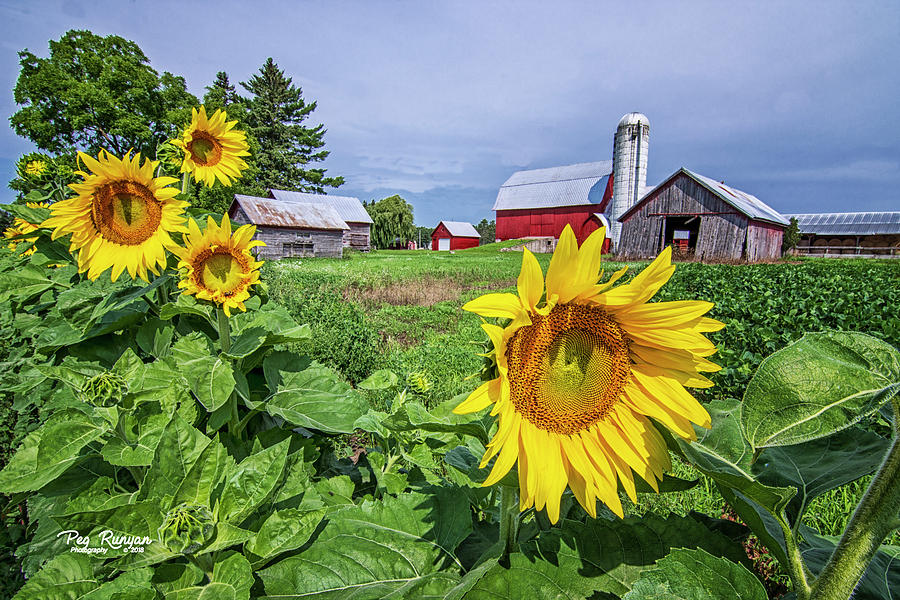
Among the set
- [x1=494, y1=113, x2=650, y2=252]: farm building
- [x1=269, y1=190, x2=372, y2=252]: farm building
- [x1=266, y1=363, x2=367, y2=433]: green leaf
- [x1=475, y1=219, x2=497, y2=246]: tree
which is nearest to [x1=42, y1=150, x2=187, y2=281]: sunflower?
[x1=266, y1=363, x2=367, y2=433]: green leaf

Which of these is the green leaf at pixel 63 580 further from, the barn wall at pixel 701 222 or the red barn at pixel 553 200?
the red barn at pixel 553 200

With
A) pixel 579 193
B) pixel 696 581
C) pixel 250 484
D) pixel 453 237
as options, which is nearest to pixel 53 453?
pixel 250 484

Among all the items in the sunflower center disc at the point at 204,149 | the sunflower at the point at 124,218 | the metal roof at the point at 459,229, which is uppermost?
the metal roof at the point at 459,229

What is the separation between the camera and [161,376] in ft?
4.91

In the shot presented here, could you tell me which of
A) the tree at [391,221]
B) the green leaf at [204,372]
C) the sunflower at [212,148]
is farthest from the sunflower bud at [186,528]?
the tree at [391,221]

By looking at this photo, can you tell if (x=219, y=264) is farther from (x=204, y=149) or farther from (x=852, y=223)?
(x=852, y=223)

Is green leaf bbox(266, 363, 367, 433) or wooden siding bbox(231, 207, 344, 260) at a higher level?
wooden siding bbox(231, 207, 344, 260)

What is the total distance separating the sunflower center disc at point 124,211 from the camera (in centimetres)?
181

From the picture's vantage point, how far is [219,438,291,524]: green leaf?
1.05m

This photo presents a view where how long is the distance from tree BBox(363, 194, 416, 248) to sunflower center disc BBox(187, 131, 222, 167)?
6289cm

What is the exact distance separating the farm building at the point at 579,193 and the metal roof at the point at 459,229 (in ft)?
38.8

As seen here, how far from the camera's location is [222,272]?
171cm

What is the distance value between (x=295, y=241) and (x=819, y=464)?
105ft

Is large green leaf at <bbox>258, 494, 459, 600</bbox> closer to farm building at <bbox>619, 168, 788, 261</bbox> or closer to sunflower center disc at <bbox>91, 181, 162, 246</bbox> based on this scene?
sunflower center disc at <bbox>91, 181, 162, 246</bbox>
